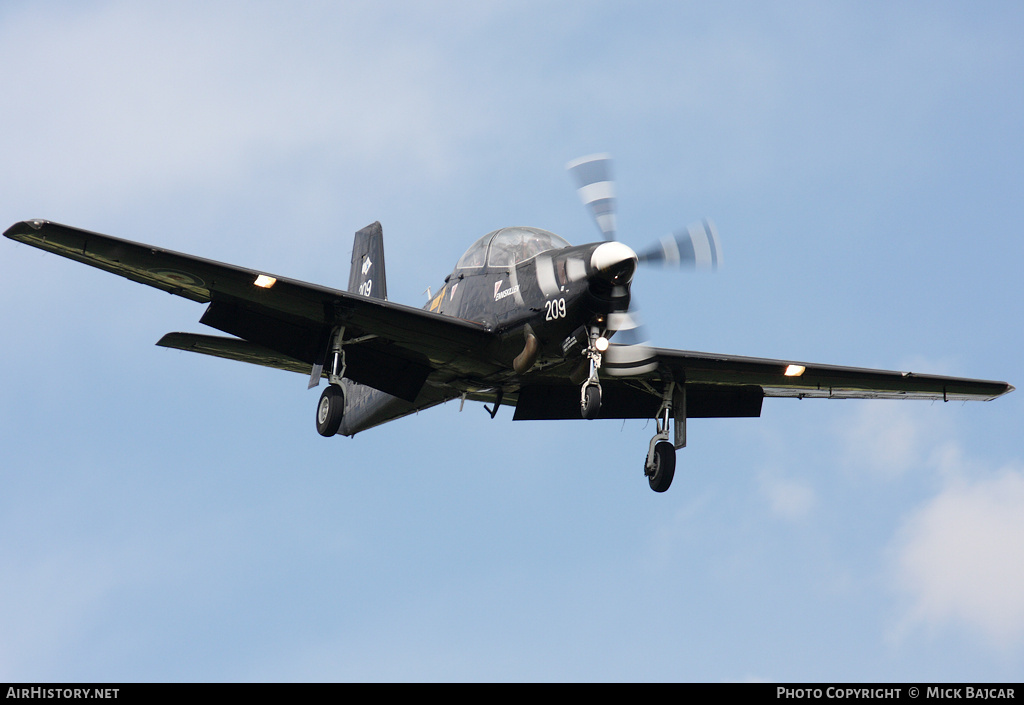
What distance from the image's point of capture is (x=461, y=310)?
21219 mm

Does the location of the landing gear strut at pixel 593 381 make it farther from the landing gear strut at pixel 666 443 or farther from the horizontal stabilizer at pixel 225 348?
Result: the horizontal stabilizer at pixel 225 348

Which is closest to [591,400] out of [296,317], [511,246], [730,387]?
→ [511,246]

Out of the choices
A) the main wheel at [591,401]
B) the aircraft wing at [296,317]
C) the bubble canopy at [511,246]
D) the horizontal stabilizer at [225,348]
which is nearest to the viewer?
the main wheel at [591,401]

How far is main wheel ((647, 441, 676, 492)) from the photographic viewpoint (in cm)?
2241

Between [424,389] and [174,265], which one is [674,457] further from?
[174,265]

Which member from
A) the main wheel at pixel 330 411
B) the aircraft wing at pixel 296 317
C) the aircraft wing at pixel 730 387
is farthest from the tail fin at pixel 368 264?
the main wheel at pixel 330 411

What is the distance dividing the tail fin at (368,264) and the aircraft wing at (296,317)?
15.0ft

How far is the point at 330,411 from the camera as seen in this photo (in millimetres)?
20484

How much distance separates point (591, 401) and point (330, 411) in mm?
4944

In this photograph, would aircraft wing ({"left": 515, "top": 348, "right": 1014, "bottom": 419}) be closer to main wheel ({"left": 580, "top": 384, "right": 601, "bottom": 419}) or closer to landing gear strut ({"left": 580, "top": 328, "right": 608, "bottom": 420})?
landing gear strut ({"left": 580, "top": 328, "right": 608, "bottom": 420})

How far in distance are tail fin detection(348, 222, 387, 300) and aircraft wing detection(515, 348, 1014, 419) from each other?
17.0 ft

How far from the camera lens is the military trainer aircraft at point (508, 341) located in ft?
62.6
